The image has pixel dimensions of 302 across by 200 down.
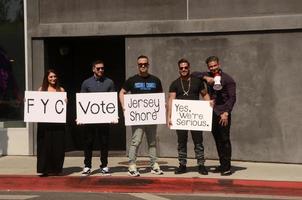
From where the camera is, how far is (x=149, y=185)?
927cm

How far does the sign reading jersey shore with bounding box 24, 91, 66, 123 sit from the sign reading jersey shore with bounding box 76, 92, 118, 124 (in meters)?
0.28

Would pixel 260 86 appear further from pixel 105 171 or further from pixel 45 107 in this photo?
pixel 45 107

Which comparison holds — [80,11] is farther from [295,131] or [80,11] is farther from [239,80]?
[295,131]

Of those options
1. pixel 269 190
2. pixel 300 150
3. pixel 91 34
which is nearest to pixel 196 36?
pixel 91 34

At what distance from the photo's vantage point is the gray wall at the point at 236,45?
11039 millimetres

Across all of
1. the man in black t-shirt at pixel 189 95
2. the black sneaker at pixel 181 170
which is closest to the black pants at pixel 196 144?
the man in black t-shirt at pixel 189 95

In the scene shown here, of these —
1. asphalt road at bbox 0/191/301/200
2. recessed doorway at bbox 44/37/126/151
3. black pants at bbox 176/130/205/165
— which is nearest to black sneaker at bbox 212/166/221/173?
black pants at bbox 176/130/205/165

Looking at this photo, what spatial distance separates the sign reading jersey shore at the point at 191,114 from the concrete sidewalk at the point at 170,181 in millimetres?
828

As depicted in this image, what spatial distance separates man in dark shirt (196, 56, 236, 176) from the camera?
962 centimetres

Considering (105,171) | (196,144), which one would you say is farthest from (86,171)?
(196,144)

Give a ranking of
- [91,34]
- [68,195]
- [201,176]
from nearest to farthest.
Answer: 1. [68,195]
2. [201,176]
3. [91,34]

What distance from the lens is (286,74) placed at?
11.0m

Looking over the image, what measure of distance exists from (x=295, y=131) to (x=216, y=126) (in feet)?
6.71

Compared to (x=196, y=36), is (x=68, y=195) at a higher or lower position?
lower
